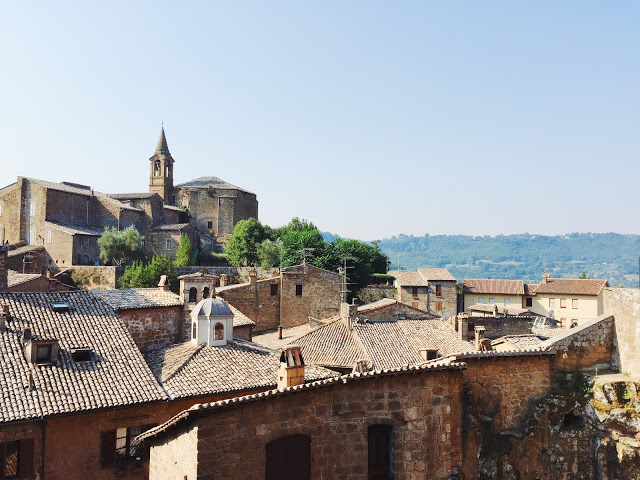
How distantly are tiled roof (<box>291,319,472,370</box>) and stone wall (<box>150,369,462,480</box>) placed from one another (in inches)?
666

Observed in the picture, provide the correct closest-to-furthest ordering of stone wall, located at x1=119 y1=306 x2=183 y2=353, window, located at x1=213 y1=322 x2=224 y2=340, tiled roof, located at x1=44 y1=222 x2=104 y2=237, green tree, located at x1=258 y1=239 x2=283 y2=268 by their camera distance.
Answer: window, located at x1=213 y1=322 x2=224 y2=340 < stone wall, located at x1=119 y1=306 x2=183 y2=353 < tiled roof, located at x1=44 y1=222 x2=104 y2=237 < green tree, located at x1=258 y1=239 x2=283 y2=268

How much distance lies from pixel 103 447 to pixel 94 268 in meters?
36.3

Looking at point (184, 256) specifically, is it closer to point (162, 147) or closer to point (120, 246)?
point (120, 246)

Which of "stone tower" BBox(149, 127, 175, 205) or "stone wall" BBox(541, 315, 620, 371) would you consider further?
"stone tower" BBox(149, 127, 175, 205)

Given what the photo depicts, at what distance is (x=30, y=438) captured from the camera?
1558cm

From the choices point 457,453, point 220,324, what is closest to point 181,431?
point 457,453

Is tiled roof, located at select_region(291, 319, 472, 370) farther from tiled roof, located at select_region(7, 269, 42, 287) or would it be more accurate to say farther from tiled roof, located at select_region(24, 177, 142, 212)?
tiled roof, located at select_region(24, 177, 142, 212)

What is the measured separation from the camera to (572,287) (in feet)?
213

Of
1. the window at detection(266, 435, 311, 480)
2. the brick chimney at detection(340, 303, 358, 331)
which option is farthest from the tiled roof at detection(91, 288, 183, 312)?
the window at detection(266, 435, 311, 480)

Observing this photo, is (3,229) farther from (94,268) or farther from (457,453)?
(457,453)

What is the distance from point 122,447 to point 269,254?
43328mm

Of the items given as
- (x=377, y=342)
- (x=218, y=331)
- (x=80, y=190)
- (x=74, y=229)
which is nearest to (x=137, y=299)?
(x=218, y=331)

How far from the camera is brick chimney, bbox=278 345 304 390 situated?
1373 cm

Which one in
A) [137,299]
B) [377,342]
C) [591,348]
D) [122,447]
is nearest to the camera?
[591,348]
